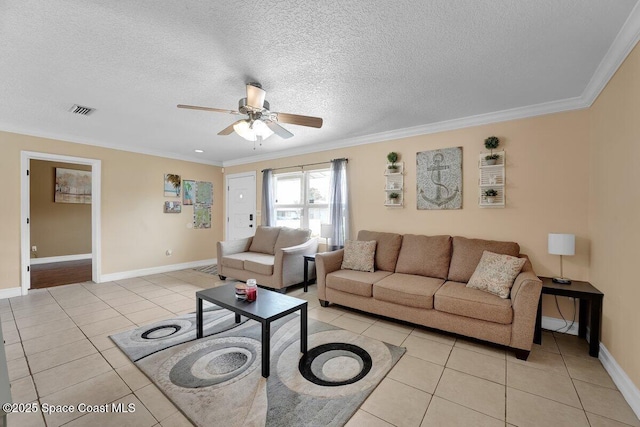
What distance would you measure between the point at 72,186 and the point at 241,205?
172 inches

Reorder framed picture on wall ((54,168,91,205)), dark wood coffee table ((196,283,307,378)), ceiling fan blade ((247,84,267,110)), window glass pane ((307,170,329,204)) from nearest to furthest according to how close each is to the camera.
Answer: dark wood coffee table ((196,283,307,378)) < ceiling fan blade ((247,84,267,110)) < window glass pane ((307,170,329,204)) < framed picture on wall ((54,168,91,205))

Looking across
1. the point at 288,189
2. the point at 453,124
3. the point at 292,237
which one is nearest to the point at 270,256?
the point at 292,237

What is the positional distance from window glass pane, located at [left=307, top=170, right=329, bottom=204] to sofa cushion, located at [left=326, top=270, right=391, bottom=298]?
176cm

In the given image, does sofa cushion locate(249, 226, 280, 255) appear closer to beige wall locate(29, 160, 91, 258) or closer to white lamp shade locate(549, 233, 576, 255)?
white lamp shade locate(549, 233, 576, 255)

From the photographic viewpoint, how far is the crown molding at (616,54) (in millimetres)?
1713

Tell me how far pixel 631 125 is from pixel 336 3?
2.23 metres

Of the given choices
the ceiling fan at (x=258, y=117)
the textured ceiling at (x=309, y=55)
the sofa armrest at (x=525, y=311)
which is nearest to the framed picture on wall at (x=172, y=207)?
the textured ceiling at (x=309, y=55)

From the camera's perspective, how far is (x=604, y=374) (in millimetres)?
2131

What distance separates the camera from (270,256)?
187 inches

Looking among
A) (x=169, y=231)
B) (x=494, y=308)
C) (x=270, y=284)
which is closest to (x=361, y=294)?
(x=494, y=308)

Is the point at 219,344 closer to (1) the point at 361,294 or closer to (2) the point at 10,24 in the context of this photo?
(1) the point at 361,294

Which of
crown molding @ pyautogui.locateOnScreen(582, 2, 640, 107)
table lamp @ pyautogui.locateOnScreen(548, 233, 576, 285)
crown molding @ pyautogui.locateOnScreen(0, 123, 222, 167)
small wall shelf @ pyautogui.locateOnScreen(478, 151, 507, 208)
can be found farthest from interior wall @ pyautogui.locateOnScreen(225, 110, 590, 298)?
crown molding @ pyautogui.locateOnScreen(0, 123, 222, 167)

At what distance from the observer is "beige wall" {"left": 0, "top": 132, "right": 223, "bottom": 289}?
3.90 m

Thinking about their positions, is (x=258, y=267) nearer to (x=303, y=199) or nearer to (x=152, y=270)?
(x=303, y=199)
